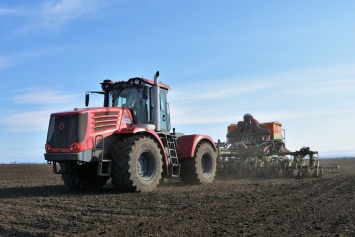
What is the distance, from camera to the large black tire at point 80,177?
36.6ft

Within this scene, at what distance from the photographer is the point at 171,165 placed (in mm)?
11734

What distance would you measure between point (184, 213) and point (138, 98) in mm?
5302

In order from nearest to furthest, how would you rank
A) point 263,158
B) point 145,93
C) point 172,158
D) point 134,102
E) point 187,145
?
point 145,93 < point 134,102 < point 172,158 < point 187,145 < point 263,158

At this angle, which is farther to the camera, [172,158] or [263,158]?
[263,158]

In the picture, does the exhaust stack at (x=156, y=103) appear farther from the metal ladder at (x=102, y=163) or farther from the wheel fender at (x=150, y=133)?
the metal ladder at (x=102, y=163)

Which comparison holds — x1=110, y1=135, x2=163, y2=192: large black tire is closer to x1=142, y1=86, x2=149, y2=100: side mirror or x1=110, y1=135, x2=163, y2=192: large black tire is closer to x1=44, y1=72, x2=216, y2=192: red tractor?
x1=44, y1=72, x2=216, y2=192: red tractor

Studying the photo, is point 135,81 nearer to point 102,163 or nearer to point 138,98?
point 138,98

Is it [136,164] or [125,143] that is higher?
[125,143]

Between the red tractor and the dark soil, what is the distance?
80 cm

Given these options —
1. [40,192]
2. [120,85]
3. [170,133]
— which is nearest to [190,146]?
[170,133]

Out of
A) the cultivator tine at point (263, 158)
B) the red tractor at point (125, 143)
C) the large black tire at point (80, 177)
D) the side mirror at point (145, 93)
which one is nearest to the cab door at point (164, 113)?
the red tractor at point (125, 143)

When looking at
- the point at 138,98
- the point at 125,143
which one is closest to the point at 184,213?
the point at 125,143

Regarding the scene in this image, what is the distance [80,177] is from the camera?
11.4m

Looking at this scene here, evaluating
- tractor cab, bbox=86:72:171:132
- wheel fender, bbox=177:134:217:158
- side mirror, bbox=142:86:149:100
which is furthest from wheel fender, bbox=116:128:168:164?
wheel fender, bbox=177:134:217:158
